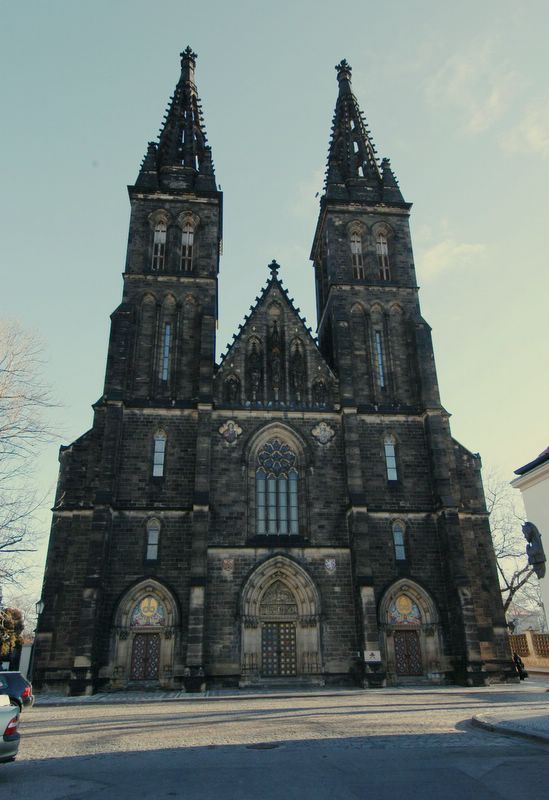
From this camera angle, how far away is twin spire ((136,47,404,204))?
3422cm

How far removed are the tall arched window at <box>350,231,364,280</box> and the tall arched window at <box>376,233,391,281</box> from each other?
3.26ft

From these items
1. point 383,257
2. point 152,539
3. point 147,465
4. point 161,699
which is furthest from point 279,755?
point 383,257

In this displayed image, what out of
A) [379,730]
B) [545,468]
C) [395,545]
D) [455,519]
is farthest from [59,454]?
[545,468]

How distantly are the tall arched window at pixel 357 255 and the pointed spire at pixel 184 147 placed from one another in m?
8.34

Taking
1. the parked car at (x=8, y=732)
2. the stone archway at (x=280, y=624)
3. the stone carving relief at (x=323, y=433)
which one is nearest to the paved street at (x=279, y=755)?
the parked car at (x=8, y=732)

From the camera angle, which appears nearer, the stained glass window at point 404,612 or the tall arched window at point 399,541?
the stained glass window at point 404,612

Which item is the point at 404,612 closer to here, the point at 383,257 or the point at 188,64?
the point at 383,257

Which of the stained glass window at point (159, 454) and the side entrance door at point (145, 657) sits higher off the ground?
the stained glass window at point (159, 454)

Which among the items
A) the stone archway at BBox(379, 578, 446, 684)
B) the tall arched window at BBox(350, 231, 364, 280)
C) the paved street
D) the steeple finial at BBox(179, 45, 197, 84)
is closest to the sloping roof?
the paved street

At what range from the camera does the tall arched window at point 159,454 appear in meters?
26.8

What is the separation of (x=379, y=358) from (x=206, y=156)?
52.2ft

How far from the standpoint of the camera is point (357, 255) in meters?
33.1

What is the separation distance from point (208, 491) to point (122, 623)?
6.20m

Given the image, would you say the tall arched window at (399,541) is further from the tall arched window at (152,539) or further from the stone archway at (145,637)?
the tall arched window at (152,539)
